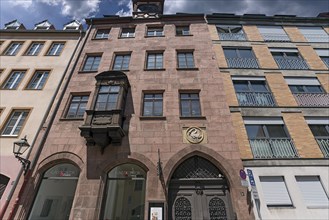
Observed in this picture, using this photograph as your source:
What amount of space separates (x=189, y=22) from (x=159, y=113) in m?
10.3

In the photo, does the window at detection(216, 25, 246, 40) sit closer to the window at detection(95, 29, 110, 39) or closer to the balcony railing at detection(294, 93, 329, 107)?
the balcony railing at detection(294, 93, 329, 107)

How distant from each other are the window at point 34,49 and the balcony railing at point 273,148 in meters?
17.3

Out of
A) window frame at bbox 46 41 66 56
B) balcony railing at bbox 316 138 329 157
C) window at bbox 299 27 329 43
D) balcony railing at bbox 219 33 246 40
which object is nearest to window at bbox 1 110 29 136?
window frame at bbox 46 41 66 56

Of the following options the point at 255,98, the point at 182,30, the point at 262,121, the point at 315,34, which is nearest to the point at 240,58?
the point at 255,98

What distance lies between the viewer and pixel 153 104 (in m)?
11.6

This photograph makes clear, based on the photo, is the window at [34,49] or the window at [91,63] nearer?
the window at [91,63]

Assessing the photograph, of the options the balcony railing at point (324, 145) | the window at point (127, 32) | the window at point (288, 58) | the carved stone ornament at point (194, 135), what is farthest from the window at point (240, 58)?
the window at point (127, 32)

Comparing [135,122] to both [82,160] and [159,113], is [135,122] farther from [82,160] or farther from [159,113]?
[82,160]

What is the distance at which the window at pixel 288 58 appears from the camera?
1311cm

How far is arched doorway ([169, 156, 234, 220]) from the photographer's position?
8414mm

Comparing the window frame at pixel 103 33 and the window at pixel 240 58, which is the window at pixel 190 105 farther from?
the window frame at pixel 103 33

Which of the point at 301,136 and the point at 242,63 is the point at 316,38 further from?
the point at 301,136

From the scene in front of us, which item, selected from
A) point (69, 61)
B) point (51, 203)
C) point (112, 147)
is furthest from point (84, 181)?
point (69, 61)

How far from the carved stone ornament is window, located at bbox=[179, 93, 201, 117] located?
1.08m
